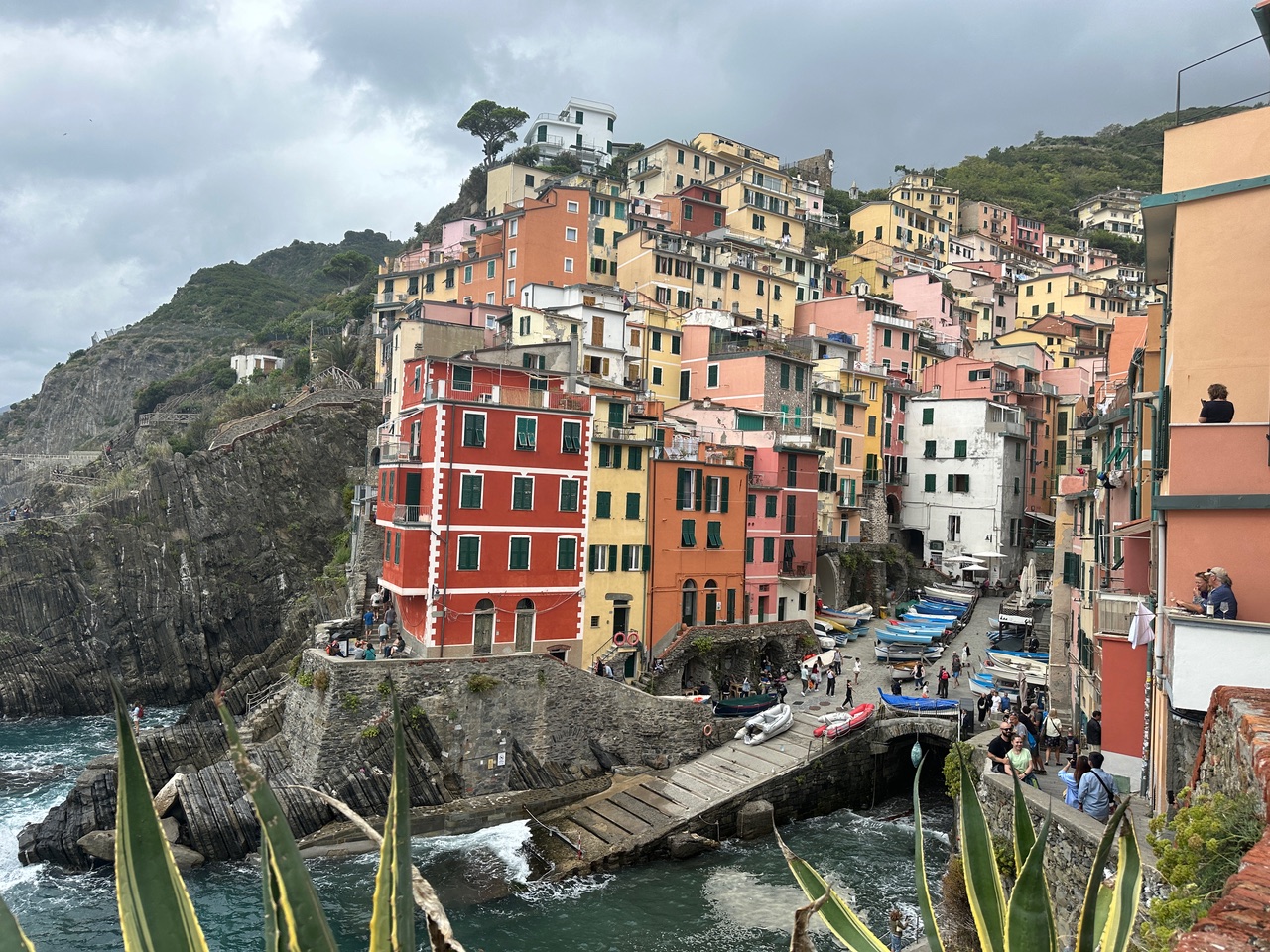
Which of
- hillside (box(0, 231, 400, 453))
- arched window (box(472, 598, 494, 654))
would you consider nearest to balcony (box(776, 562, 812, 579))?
arched window (box(472, 598, 494, 654))

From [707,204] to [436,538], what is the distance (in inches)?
2011

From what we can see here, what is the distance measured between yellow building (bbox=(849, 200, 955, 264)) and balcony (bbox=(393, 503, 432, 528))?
68.8 meters

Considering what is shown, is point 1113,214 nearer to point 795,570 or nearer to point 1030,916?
point 795,570

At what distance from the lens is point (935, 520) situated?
57219 millimetres

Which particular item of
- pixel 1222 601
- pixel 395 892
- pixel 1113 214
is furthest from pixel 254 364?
pixel 1113 214

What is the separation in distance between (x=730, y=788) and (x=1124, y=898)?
25.4 meters

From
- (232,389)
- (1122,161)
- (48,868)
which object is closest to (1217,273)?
(48,868)

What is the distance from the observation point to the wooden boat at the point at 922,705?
31203 millimetres

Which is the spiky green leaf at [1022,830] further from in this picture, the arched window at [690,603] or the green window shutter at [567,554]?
the arched window at [690,603]

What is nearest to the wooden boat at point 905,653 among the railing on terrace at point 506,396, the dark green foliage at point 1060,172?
the railing on terrace at point 506,396

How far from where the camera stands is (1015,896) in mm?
3965

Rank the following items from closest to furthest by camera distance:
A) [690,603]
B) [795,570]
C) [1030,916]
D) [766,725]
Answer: [1030,916] < [766,725] < [690,603] < [795,570]

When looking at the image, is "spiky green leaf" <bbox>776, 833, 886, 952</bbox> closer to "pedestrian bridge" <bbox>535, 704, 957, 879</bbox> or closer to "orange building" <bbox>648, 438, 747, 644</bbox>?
"pedestrian bridge" <bbox>535, 704, 957, 879</bbox>

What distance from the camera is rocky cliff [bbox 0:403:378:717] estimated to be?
160 ft
